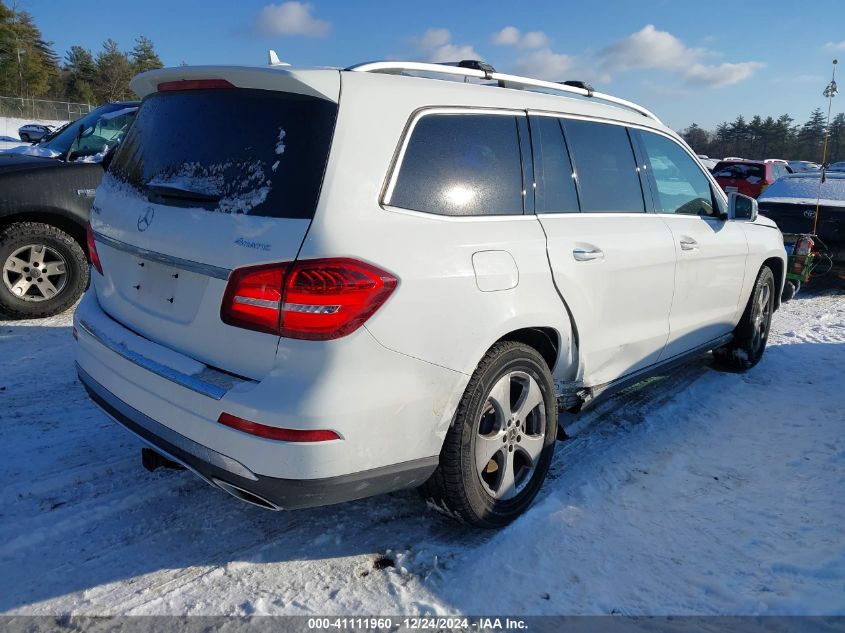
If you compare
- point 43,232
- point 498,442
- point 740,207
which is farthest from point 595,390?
point 43,232

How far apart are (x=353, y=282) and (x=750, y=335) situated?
13.7 ft

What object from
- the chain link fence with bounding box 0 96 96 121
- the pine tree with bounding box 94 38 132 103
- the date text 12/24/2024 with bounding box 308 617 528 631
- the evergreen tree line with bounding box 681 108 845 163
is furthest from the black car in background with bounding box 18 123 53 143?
the evergreen tree line with bounding box 681 108 845 163

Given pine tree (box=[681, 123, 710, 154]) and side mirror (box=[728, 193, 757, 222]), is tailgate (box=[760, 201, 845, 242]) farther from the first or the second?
pine tree (box=[681, 123, 710, 154])

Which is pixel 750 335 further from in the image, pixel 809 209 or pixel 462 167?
pixel 809 209

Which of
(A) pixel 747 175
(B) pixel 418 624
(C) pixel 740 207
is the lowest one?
(B) pixel 418 624

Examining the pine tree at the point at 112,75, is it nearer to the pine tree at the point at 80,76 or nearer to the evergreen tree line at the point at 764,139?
the pine tree at the point at 80,76

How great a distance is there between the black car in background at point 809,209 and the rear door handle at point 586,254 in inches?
224

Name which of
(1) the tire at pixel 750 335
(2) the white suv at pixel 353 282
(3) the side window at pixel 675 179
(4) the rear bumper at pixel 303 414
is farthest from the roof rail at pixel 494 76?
(1) the tire at pixel 750 335

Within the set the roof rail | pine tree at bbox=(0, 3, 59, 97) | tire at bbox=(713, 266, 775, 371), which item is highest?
pine tree at bbox=(0, 3, 59, 97)

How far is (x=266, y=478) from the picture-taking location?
7.29 ft

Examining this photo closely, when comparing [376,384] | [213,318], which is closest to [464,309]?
[376,384]

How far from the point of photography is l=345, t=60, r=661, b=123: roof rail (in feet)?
8.72

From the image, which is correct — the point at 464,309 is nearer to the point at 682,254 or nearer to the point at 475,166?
the point at 475,166

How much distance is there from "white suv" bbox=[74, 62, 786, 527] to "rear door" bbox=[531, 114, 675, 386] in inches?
0.7
